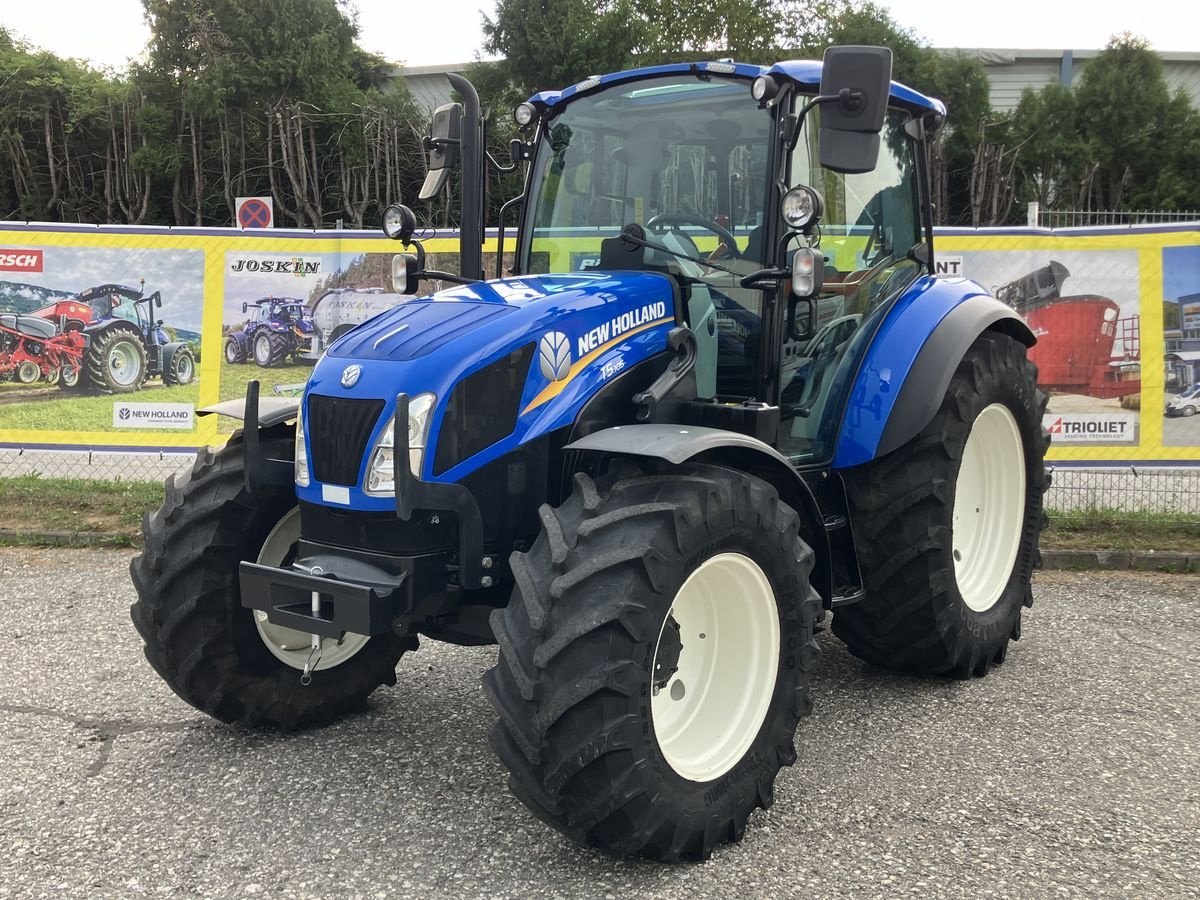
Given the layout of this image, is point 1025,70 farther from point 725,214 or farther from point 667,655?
point 667,655

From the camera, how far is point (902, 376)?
4398mm

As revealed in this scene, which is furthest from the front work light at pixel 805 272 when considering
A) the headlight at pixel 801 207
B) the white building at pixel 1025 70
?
the white building at pixel 1025 70

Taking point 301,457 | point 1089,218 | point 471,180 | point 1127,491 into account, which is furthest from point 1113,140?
point 301,457

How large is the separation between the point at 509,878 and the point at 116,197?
73.7 feet

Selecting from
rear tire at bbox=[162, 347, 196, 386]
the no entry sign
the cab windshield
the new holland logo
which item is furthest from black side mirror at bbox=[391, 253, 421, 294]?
the no entry sign

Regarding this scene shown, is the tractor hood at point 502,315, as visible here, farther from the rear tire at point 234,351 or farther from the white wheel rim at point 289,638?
the rear tire at point 234,351

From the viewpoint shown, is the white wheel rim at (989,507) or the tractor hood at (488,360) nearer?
the tractor hood at (488,360)

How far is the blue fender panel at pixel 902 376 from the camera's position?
433 centimetres

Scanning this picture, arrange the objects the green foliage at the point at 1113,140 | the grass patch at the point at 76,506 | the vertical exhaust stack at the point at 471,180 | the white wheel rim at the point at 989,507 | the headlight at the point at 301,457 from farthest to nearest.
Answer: the green foliage at the point at 1113,140 < the grass patch at the point at 76,506 < the white wheel rim at the point at 989,507 < the vertical exhaust stack at the point at 471,180 < the headlight at the point at 301,457

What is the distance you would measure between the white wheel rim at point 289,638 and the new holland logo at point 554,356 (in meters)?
1.19

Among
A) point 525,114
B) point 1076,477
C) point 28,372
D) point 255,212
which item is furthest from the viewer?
point 255,212

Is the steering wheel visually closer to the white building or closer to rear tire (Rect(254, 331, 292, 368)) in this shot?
rear tire (Rect(254, 331, 292, 368))

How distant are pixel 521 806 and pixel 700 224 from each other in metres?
2.16

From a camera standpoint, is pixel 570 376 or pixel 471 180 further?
pixel 471 180
